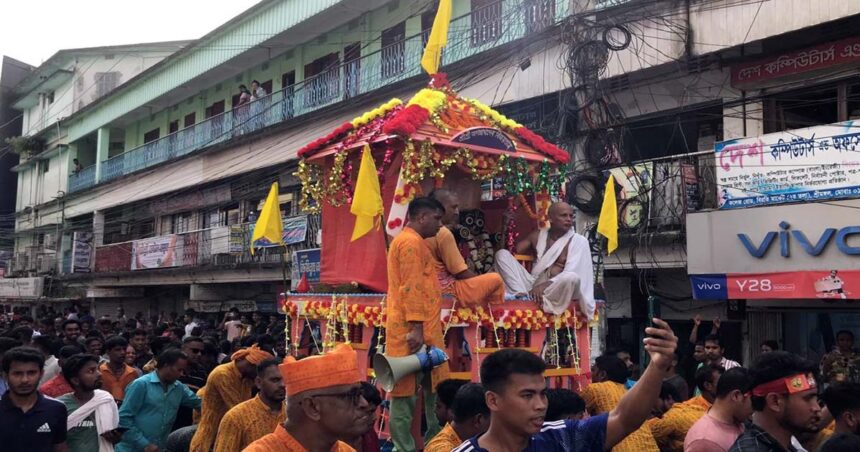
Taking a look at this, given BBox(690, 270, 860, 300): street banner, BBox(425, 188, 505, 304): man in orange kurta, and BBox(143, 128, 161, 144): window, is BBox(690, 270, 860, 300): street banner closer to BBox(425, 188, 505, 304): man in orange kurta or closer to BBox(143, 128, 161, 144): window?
BBox(425, 188, 505, 304): man in orange kurta

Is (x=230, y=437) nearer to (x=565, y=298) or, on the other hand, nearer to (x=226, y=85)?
(x=565, y=298)

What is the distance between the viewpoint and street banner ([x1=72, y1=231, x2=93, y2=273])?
30516 millimetres

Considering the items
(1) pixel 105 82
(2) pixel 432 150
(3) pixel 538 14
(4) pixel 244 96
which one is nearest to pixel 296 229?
(4) pixel 244 96

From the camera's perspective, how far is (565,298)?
7.16 meters

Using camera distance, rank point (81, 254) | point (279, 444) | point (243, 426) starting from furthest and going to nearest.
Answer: point (81, 254) → point (243, 426) → point (279, 444)

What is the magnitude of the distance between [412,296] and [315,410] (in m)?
3.19

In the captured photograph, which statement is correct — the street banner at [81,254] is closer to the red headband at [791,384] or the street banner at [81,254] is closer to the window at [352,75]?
the window at [352,75]

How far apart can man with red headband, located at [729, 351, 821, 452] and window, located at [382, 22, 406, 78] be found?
14.0 m

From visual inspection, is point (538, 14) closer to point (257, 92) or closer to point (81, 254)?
point (257, 92)

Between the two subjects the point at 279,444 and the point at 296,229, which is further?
the point at 296,229

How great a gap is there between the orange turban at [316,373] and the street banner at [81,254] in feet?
99.5

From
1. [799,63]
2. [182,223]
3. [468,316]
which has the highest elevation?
[799,63]

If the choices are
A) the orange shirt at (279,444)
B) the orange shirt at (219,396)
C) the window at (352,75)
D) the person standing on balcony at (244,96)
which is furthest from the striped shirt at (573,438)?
the person standing on balcony at (244,96)

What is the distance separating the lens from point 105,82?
33.6 m
